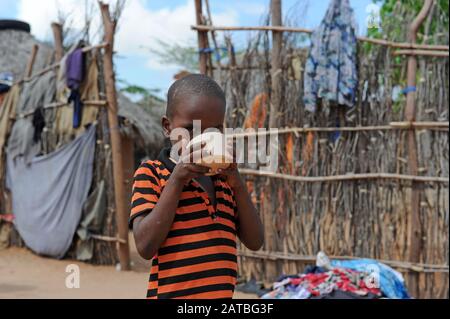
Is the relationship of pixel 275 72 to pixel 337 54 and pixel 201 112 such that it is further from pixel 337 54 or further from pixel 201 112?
pixel 201 112

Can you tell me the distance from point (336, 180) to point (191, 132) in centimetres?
446

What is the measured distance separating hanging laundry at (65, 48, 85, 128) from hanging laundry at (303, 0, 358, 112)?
3210 millimetres

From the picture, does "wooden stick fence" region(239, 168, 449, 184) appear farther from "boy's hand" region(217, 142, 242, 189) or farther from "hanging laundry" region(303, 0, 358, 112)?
"boy's hand" region(217, 142, 242, 189)

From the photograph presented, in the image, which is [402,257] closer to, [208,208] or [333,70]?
[333,70]

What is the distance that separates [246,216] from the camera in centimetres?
171

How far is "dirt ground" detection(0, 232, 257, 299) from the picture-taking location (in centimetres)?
587

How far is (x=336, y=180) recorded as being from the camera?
588cm

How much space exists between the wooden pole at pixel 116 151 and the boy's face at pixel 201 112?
18.8 feet

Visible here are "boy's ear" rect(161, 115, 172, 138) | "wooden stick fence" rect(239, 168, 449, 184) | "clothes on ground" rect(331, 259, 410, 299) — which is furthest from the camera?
"wooden stick fence" rect(239, 168, 449, 184)

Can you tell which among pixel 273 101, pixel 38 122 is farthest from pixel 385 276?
pixel 38 122

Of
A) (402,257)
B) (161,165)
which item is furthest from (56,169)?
(161,165)

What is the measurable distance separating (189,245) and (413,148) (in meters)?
4.39

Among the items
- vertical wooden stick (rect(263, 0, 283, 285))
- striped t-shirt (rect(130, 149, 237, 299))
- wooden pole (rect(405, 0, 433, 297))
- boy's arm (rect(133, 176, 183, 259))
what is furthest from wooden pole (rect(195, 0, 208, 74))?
boy's arm (rect(133, 176, 183, 259))
